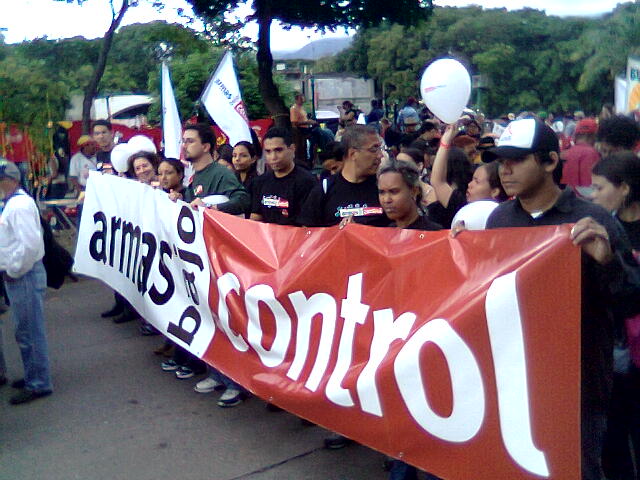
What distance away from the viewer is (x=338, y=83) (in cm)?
3177

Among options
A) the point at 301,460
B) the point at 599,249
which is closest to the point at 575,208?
the point at 599,249

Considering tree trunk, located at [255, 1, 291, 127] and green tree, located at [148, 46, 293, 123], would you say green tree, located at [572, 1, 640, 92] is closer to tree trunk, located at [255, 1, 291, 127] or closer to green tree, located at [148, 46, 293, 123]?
tree trunk, located at [255, 1, 291, 127]

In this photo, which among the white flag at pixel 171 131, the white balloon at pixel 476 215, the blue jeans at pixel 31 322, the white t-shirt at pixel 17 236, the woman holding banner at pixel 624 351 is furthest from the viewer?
the white flag at pixel 171 131

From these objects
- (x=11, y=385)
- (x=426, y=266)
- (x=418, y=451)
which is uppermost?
(x=426, y=266)

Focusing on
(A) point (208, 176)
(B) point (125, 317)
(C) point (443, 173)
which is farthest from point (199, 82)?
(C) point (443, 173)

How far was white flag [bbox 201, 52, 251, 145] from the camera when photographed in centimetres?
813

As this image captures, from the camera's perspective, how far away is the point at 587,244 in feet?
10.2

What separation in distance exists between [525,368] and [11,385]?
176 inches

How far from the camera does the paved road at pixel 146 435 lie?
477 centimetres

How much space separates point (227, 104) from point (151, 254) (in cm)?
231

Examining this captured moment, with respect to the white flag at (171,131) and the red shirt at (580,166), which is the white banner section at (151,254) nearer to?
the white flag at (171,131)

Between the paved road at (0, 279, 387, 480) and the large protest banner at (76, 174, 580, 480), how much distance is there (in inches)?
15.1

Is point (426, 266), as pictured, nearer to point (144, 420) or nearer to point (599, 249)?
point (599, 249)

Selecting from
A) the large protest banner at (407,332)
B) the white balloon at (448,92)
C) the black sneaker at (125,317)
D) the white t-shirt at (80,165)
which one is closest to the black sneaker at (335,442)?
the large protest banner at (407,332)
